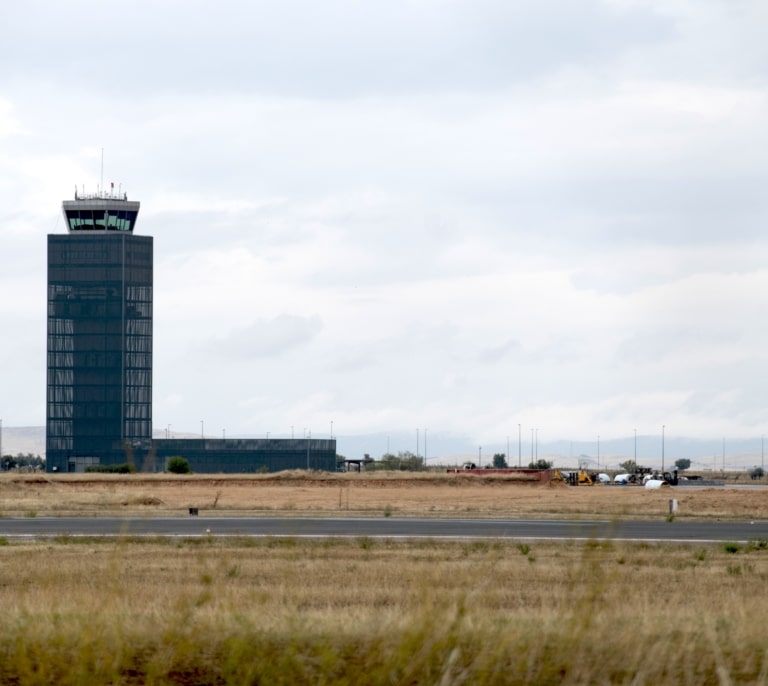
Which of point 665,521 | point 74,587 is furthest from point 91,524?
point 74,587

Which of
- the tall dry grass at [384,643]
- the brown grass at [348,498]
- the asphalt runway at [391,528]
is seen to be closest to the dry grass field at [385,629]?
the tall dry grass at [384,643]

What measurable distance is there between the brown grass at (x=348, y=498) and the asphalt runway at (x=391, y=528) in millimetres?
4244

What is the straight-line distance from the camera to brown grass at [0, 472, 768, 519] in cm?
6231

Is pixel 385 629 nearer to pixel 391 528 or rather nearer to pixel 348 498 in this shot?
pixel 391 528

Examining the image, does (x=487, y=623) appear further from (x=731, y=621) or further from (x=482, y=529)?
(x=482, y=529)

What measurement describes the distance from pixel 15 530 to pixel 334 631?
35.0m

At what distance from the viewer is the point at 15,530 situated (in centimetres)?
4603

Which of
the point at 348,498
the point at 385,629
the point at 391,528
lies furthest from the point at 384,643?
the point at 348,498

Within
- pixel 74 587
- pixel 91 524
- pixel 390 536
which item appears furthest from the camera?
pixel 91 524

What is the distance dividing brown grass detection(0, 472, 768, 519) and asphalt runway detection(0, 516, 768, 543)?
424 cm

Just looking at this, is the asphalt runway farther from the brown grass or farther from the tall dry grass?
the tall dry grass

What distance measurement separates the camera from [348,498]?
83.8 m

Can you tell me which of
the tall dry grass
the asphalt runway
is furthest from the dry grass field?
the asphalt runway

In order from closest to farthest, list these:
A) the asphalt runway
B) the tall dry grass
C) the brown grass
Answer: the tall dry grass, the asphalt runway, the brown grass
